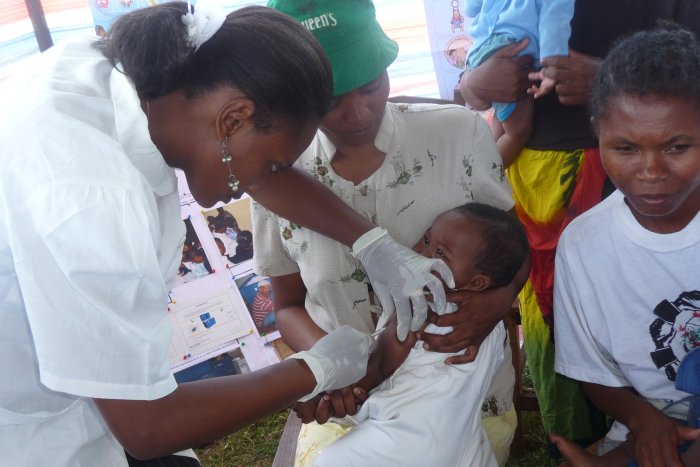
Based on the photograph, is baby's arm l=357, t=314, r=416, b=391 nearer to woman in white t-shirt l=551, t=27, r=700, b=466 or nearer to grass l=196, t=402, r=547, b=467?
woman in white t-shirt l=551, t=27, r=700, b=466

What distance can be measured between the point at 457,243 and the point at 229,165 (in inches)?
28.4

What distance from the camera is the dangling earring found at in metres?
1.11

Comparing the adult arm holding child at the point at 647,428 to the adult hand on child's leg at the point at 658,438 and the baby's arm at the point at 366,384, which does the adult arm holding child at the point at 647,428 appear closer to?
the adult hand on child's leg at the point at 658,438

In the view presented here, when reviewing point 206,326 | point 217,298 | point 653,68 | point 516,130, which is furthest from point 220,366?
point 653,68

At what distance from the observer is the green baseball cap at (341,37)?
1.56 m

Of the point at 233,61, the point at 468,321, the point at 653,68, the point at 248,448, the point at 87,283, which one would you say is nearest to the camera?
the point at 87,283

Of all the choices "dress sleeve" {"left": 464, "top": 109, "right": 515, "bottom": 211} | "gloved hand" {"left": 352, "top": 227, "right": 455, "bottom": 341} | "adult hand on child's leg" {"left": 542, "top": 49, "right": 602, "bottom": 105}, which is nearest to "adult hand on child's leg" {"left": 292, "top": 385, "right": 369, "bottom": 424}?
"gloved hand" {"left": 352, "top": 227, "right": 455, "bottom": 341}

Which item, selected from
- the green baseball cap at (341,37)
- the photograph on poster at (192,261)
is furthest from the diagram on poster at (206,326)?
the green baseball cap at (341,37)

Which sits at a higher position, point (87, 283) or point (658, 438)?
point (87, 283)

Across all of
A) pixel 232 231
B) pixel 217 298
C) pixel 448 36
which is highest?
pixel 448 36

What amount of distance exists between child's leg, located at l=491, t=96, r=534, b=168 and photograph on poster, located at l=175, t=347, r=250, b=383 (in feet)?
6.65

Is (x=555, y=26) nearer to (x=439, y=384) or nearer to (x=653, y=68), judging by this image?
(x=653, y=68)

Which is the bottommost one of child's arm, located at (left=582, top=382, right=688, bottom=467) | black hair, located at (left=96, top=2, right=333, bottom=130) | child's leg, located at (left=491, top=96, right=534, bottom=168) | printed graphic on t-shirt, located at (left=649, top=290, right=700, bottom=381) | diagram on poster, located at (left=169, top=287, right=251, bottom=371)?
diagram on poster, located at (left=169, top=287, right=251, bottom=371)

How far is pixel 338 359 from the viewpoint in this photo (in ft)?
4.60
